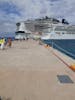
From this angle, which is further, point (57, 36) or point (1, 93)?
point (57, 36)

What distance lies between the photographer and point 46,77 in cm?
838

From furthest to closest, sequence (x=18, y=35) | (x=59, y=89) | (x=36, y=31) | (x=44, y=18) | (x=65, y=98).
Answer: (x=44, y=18) → (x=36, y=31) → (x=18, y=35) → (x=59, y=89) → (x=65, y=98)

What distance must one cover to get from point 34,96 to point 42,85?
4.12ft

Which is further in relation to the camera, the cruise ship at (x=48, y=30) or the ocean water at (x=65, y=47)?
the cruise ship at (x=48, y=30)

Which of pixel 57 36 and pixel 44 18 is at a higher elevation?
pixel 44 18

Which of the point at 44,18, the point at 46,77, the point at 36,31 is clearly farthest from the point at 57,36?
the point at 46,77

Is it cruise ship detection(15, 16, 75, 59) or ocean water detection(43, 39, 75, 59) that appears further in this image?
cruise ship detection(15, 16, 75, 59)

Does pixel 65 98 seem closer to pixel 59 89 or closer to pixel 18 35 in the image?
pixel 59 89

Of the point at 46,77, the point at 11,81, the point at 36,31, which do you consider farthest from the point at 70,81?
the point at 36,31

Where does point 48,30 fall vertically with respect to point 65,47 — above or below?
above

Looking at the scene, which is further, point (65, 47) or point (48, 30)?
point (48, 30)

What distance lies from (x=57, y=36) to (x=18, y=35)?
616 inches

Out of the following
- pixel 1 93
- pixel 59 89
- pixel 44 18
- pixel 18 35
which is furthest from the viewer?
pixel 44 18

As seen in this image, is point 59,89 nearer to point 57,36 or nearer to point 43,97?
point 43,97
